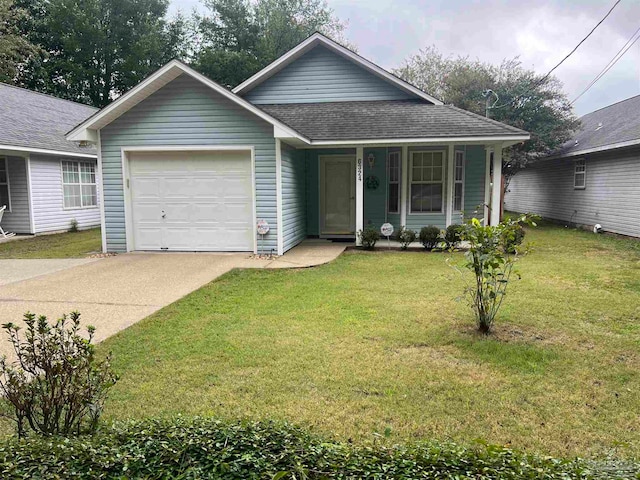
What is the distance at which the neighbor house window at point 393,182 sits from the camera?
12445 millimetres

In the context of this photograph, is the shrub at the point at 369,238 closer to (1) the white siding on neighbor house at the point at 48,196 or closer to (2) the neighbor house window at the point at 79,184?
(1) the white siding on neighbor house at the point at 48,196

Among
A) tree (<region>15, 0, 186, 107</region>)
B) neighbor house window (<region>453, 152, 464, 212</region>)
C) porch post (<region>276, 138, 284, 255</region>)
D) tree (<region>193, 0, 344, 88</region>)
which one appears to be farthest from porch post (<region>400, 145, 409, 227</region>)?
tree (<region>15, 0, 186, 107</region>)

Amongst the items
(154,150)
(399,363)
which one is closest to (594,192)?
(154,150)

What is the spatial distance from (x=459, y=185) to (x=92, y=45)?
1127 inches

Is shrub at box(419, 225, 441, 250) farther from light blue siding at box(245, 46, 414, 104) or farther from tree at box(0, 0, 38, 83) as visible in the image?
tree at box(0, 0, 38, 83)

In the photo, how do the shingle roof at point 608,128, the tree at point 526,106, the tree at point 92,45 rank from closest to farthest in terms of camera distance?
1. the shingle roof at point 608,128
2. the tree at point 526,106
3. the tree at point 92,45

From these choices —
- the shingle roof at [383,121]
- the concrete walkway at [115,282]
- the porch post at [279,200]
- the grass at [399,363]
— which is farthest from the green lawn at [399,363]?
the shingle roof at [383,121]

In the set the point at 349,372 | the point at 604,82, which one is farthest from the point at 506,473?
the point at 604,82

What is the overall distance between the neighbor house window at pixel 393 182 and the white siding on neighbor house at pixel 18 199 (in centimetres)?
1102

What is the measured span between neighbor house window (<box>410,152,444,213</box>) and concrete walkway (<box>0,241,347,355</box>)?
2819 millimetres

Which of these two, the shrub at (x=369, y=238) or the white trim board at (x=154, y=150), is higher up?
the white trim board at (x=154, y=150)

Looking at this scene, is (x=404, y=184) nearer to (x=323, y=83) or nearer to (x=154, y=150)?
A: (x=323, y=83)

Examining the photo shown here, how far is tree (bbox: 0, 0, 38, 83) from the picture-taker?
79.4ft

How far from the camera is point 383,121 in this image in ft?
37.7
